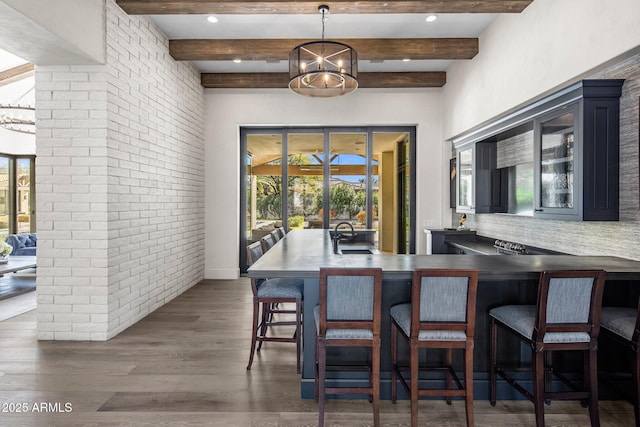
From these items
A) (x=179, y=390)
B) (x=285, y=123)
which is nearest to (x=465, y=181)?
(x=285, y=123)

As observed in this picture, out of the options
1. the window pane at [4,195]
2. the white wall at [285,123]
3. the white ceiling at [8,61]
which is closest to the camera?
the white ceiling at [8,61]

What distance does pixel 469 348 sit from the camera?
2.06 meters

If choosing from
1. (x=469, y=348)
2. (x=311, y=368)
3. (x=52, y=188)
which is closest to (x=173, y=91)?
(x=52, y=188)

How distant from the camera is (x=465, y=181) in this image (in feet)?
16.5

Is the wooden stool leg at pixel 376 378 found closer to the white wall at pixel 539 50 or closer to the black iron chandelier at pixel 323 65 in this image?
the black iron chandelier at pixel 323 65

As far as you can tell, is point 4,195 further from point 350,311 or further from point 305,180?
point 350,311

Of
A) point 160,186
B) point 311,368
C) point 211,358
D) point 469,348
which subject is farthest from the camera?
point 160,186

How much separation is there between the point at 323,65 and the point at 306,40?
6.43ft

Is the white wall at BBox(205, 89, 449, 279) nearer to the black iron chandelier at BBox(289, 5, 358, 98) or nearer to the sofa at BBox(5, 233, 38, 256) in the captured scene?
the black iron chandelier at BBox(289, 5, 358, 98)

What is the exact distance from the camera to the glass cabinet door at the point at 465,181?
190 inches

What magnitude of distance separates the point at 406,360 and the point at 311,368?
2.17ft

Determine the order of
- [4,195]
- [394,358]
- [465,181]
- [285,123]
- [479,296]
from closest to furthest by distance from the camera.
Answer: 1. [394,358]
2. [479,296]
3. [465,181]
4. [285,123]
5. [4,195]

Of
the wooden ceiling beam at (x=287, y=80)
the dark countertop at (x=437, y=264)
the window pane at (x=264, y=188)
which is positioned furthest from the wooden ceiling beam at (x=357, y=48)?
the dark countertop at (x=437, y=264)

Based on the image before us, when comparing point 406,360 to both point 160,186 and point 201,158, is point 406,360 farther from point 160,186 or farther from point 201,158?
point 201,158
